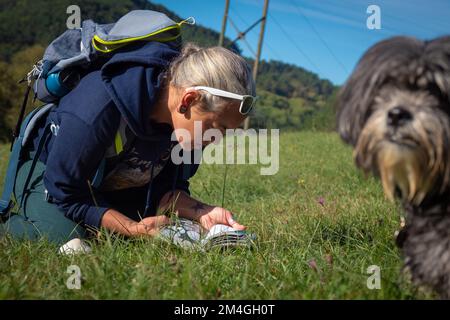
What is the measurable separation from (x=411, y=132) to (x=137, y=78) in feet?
6.32

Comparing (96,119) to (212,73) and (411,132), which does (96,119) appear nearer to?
(212,73)

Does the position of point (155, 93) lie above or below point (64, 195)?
above

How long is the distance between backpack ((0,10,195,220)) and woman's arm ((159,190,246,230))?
0.77m

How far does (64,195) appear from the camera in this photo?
3.33 metres

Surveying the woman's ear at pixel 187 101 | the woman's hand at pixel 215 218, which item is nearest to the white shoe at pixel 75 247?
the woman's hand at pixel 215 218

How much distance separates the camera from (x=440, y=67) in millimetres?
2039

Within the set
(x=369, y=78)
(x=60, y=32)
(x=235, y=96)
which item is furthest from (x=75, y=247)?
(x=60, y=32)

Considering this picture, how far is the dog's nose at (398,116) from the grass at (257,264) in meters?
0.83

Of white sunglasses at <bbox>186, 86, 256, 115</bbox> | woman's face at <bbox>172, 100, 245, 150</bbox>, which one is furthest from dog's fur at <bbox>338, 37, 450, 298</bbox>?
woman's face at <bbox>172, 100, 245, 150</bbox>

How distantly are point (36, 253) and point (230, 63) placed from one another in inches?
71.5

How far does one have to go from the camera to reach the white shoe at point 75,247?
3082 millimetres

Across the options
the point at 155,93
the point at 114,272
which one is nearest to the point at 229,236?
the point at 114,272

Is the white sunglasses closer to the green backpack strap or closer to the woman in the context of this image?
the woman
